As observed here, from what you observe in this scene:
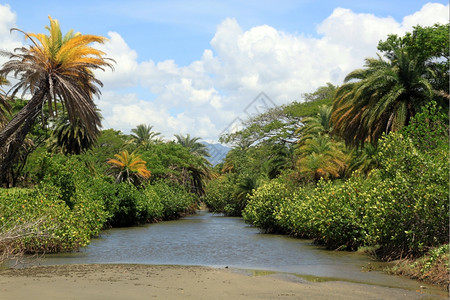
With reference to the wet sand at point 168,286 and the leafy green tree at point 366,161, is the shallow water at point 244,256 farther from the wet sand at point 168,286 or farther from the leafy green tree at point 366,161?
the leafy green tree at point 366,161

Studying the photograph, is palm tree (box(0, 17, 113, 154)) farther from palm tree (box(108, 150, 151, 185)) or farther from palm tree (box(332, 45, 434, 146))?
palm tree (box(108, 150, 151, 185))

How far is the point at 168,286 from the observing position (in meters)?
10.9

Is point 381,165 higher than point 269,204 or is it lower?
higher

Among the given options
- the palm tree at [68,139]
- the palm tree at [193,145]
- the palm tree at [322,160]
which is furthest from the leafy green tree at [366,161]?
the palm tree at [193,145]

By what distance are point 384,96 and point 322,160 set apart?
1196 cm

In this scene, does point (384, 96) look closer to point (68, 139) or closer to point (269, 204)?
point (269, 204)

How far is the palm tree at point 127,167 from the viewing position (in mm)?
40875

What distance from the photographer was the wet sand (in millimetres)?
9719

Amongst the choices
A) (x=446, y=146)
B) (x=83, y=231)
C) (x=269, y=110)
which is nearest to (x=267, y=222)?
(x=83, y=231)

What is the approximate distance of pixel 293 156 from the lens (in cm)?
4238

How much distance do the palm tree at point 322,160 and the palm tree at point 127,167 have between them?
1339 cm

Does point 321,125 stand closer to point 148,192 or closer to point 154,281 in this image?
point 148,192

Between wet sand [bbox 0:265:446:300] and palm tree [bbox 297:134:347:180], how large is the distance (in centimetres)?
2072

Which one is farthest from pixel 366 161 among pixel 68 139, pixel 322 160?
pixel 68 139
